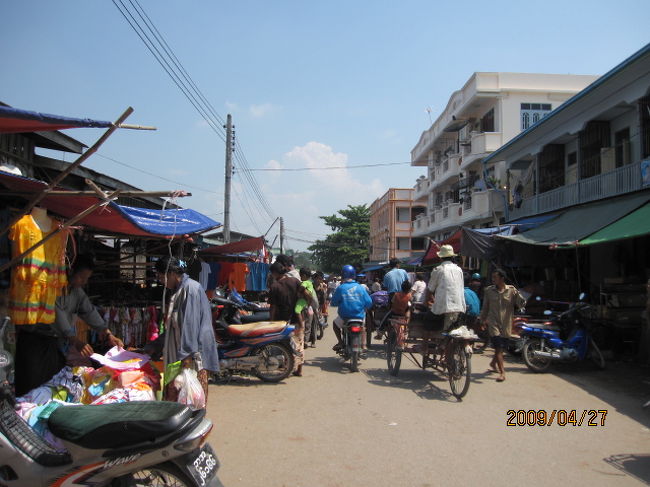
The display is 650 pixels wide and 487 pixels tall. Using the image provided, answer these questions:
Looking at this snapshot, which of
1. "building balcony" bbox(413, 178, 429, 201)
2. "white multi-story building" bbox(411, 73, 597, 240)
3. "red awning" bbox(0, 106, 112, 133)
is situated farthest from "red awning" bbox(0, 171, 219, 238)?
"building balcony" bbox(413, 178, 429, 201)

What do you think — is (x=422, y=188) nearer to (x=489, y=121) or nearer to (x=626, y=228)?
(x=489, y=121)

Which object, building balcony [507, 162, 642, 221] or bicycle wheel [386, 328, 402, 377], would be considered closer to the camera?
bicycle wheel [386, 328, 402, 377]

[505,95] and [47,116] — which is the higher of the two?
[505,95]

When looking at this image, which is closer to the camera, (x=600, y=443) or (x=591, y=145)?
(x=600, y=443)

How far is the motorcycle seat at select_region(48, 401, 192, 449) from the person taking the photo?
108 inches

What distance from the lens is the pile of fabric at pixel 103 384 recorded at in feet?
12.5

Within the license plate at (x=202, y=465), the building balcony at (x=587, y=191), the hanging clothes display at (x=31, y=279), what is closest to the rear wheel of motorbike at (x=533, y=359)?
the building balcony at (x=587, y=191)

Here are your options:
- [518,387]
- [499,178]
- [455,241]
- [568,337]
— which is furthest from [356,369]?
[499,178]

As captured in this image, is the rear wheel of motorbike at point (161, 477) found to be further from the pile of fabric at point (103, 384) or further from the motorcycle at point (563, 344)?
the motorcycle at point (563, 344)

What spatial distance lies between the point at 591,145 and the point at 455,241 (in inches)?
198

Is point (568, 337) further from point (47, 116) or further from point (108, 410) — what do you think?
point (47, 116)

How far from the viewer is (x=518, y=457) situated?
4219 mm

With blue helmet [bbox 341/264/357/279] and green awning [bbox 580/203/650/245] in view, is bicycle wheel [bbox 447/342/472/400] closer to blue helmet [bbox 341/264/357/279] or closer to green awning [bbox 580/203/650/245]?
blue helmet [bbox 341/264/357/279]
